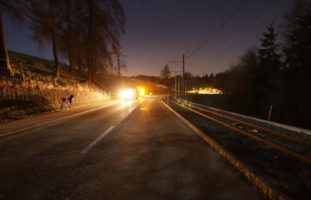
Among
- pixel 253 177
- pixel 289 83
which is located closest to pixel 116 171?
pixel 253 177

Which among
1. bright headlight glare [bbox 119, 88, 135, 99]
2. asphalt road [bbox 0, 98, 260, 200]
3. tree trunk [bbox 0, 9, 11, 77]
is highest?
tree trunk [bbox 0, 9, 11, 77]

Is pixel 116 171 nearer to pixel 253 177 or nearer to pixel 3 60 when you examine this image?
pixel 253 177

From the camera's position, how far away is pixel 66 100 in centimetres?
1809

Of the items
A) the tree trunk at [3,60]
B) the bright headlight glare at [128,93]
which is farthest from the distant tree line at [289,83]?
the tree trunk at [3,60]

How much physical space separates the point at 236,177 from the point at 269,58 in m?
48.4

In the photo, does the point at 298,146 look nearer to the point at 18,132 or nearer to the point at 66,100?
the point at 18,132

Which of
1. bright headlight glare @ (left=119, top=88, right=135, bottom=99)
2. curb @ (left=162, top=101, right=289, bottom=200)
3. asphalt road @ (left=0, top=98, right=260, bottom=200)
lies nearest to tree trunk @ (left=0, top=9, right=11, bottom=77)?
asphalt road @ (left=0, top=98, right=260, bottom=200)

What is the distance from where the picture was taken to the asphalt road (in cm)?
316

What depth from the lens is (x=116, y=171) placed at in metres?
4.03

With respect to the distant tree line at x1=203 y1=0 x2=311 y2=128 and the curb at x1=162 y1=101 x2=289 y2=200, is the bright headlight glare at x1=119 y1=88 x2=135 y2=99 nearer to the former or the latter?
the distant tree line at x1=203 y1=0 x2=311 y2=128

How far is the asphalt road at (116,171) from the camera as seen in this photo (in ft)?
10.4

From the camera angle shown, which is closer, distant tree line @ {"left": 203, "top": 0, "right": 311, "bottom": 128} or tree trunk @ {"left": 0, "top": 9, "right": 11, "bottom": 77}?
tree trunk @ {"left": 0, "top": 9, "right": 11, "bottom": 77}

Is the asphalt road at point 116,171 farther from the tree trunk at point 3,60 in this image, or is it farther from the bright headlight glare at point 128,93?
the bright headlight glare at point 128,93

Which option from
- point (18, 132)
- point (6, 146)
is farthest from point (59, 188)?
point (18, 132)
